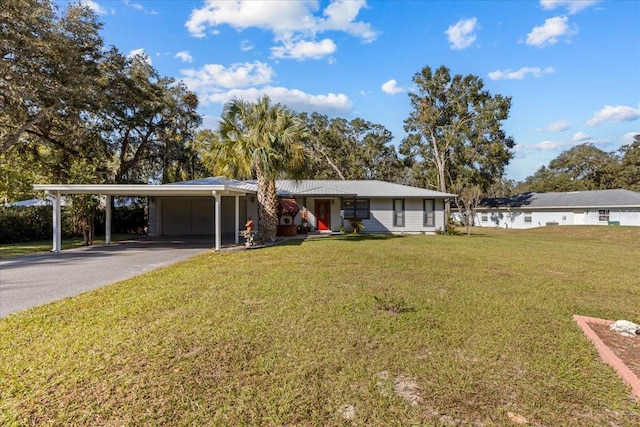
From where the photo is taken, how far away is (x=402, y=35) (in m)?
15.0

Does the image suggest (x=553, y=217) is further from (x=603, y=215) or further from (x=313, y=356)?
(x=313, y=356)

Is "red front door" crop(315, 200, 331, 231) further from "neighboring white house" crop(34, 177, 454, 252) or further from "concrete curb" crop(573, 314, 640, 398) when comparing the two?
"concrete curb" crop(573, 314, 640, 398)

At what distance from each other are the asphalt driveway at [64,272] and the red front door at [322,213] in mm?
10040

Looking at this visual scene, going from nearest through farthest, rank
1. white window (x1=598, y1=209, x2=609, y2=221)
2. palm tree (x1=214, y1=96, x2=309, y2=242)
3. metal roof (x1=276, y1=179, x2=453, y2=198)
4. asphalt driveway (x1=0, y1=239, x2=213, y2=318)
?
1. asphalt driveway (x1=0, y1=239, x2=213, y2=318)
2. palm tree (x1=214, y1=96, x2=309, y2=242)
3. metal roof (x1=276, y1=179, x2=453, y2=198)
4. white window (x1=598, y1=209, x2=609, y2=221)

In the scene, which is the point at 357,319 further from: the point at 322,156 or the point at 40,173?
the point at 322,156

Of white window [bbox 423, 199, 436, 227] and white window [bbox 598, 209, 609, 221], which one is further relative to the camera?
white window [bbox 598, 209, 609, 221]

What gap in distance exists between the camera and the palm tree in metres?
14.0

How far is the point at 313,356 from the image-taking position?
12.3ft

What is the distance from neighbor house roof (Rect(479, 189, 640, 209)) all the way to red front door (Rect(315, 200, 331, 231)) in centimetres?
2329

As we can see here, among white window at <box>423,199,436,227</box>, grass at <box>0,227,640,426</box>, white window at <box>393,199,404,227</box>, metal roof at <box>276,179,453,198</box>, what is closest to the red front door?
metal roof at <box>276,179,453,198</box>

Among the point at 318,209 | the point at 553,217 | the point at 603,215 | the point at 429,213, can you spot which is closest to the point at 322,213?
the point at 318,209

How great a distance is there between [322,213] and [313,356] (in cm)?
1802

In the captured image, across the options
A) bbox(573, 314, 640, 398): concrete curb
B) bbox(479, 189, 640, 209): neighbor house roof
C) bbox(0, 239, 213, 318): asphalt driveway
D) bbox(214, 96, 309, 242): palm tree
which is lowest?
bbox(573, 314, 640, 398): concrete curb

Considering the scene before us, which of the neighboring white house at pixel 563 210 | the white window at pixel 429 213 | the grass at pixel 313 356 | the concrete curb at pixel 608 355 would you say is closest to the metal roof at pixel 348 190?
the white window at pixel 429 213
